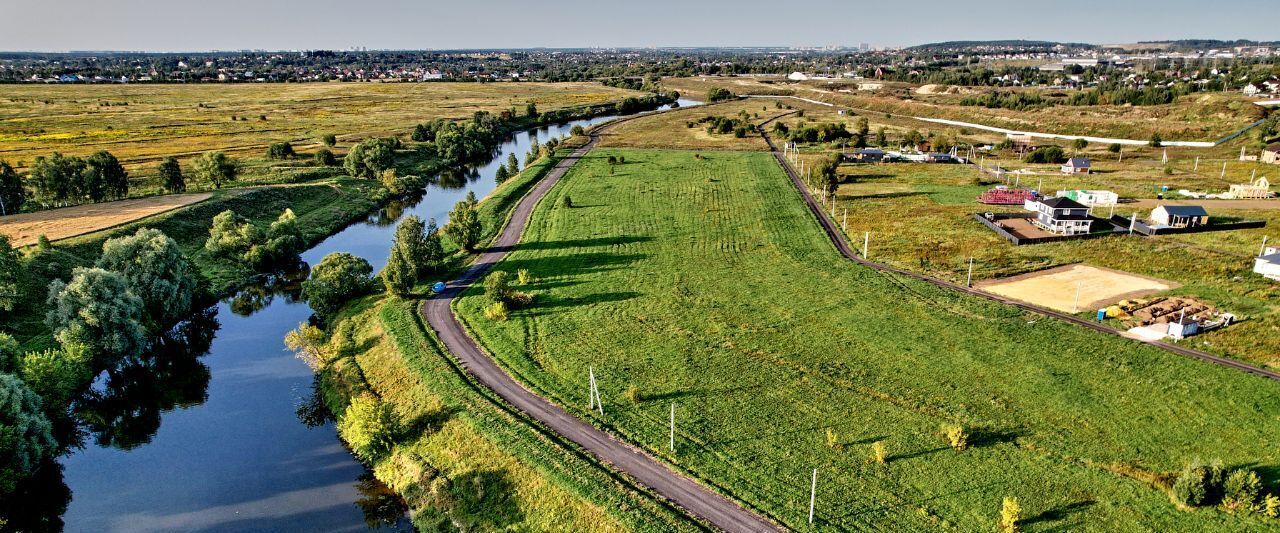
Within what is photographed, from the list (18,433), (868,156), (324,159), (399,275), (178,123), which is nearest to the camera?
Answer: (18,433)

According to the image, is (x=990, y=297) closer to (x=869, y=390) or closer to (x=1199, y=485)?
(x=869, y=390)

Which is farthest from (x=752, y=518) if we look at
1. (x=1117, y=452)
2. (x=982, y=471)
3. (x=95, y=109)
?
(x=95, y=109)

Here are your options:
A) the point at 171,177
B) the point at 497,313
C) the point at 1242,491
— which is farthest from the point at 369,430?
the point at 171,177

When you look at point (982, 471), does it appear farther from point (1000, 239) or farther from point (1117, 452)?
point (1000, 239)

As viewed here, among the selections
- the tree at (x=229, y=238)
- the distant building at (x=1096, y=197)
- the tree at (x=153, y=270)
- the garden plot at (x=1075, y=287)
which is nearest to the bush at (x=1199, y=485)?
the garden plot at (x=1075, y=287)

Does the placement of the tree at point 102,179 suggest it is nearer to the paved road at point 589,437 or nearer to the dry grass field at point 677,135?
the paved road at point 589,437

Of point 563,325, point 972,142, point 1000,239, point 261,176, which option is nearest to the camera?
point 563,325
